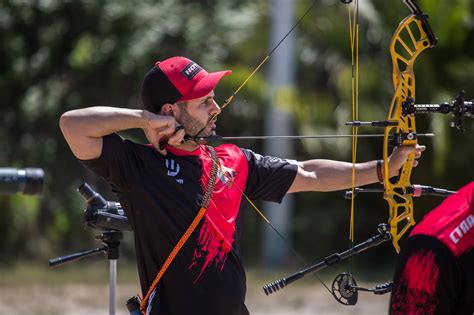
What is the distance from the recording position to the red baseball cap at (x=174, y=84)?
4.19 metres

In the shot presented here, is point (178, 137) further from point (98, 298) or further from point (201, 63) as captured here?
point (201, 63)

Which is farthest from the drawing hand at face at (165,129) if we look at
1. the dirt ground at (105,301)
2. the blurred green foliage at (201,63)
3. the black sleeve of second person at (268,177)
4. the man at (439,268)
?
the blurred green foliage at (201,63)

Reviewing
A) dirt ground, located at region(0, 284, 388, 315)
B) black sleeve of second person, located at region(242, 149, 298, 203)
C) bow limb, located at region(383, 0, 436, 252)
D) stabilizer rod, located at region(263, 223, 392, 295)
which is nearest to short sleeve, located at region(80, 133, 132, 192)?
black sleeve of second person, located at region(242, 149, 298, 203)

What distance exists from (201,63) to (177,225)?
8877 mm

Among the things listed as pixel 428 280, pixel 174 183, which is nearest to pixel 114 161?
pixel 174 183

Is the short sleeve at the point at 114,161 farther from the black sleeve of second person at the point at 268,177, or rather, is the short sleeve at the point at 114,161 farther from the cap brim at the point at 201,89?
the black sleeve of second person at the point at 268,177

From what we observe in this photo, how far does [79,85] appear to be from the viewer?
43.0 feet

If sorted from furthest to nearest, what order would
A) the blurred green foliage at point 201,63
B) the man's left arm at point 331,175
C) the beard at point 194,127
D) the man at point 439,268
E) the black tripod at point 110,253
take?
1. the blurred green foliage at point 201,63
2. the black tripod at point 110,253
3. the man's left arm at point 331,175
4. the beard at point 194,127
5. the man at point 439,268

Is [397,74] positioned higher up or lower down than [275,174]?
higher up

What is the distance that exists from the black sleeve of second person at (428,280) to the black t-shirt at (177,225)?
1.33 m

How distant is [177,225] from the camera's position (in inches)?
160

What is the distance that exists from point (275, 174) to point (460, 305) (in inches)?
69.4

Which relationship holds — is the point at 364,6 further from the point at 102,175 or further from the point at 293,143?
the point at 102,175

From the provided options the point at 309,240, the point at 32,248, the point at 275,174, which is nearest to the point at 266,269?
the point at 309,240
